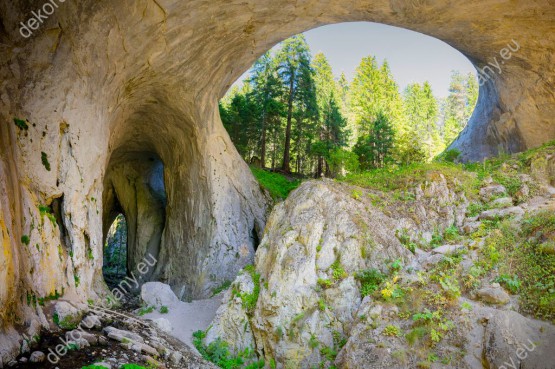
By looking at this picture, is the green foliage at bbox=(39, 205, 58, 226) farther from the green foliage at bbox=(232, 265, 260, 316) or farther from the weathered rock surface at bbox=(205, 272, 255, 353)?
the green foliage at bbox=(232, 265, 260, 316)

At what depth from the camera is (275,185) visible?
2219 centimetres

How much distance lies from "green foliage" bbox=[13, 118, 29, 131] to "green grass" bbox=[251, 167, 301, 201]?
12869mm

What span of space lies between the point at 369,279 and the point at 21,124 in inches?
373

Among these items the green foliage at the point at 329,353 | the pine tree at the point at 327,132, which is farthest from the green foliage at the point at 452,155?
the green foliage at the point at 329,353

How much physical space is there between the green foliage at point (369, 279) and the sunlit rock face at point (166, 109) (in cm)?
746

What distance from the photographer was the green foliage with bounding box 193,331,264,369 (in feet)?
33.5

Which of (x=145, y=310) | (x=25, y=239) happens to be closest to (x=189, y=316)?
(x=145, y=310)

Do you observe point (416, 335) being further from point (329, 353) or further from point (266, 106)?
point (266, 106)

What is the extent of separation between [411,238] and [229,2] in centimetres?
956

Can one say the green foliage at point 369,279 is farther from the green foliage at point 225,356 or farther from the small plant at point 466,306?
the green foliage at point 225,356

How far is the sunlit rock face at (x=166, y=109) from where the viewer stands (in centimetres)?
836

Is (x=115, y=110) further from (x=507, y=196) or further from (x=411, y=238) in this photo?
(x=507, y=196)

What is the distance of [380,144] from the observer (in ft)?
86.2

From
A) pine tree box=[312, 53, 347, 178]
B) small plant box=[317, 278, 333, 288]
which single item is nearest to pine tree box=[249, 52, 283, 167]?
pine tree box=[312, 53, 347, 178]
